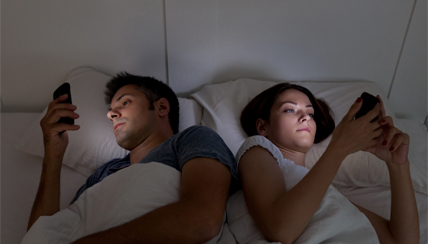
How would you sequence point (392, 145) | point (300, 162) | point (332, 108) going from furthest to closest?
point (332, 108)
point (300, 162)
point (392, 145)

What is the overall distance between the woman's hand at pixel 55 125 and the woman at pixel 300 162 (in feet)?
1.88

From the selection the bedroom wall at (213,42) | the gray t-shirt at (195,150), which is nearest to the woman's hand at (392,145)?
the gray t-shirt at (195,150)

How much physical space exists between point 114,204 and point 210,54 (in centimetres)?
94

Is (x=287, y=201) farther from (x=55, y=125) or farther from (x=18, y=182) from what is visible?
(x=18, y=182)

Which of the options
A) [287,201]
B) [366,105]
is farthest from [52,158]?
[366,105]

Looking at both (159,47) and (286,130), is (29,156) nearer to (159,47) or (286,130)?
(159,47)

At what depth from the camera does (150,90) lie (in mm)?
1397

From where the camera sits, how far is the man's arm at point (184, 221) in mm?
858

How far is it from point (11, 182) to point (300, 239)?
1.08 meters

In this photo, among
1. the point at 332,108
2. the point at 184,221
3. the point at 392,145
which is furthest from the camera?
the point at 332,108

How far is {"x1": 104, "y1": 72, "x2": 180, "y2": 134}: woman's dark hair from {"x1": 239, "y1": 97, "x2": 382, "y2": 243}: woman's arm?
603 millimetres

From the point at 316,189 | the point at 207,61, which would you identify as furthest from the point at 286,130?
the point at 207,61

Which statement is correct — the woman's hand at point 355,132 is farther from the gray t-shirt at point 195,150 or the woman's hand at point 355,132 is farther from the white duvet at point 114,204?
the white duvet at point 114,204

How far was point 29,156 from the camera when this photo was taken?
1.40 m
